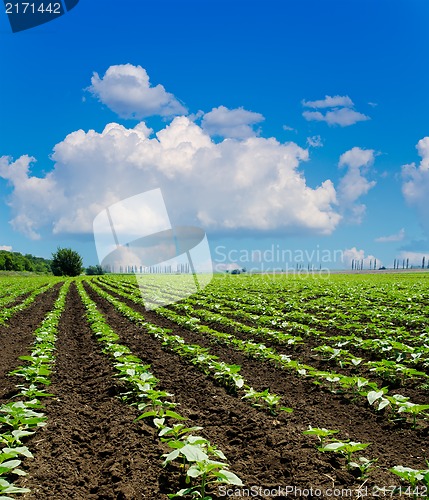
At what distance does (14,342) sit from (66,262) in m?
93.4

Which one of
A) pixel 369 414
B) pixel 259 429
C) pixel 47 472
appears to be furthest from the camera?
pixel 369 414

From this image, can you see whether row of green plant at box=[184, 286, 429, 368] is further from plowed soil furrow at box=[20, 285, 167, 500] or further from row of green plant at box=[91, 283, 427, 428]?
plowed soil furrow at box=[20, 285, 167, 500]

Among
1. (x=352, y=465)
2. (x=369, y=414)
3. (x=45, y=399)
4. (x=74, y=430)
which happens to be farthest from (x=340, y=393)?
(x=45, y=399)

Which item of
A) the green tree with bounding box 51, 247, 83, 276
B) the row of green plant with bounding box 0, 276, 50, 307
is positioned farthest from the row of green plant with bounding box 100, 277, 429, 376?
the green tree with bounding box 51, 247, 83, 276

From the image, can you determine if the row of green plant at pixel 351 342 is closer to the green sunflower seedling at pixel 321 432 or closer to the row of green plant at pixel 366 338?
the row of green plant at pixel 366 338

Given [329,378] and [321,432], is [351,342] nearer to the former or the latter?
[329,378]

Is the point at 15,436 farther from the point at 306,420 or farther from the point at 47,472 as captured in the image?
the point at 306,420

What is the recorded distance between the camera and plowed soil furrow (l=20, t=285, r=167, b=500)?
12.5 ft

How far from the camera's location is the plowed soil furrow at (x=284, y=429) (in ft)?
13.3

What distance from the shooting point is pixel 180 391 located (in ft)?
22.3

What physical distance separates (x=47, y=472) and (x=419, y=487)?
341cm

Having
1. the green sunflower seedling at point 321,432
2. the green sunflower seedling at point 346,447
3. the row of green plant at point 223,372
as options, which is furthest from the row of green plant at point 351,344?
the green sunflower seedling at point 346,447

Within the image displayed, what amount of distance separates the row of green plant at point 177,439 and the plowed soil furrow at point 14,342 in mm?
1861

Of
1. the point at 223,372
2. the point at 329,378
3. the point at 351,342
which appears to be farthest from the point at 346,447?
the point at 351,342
